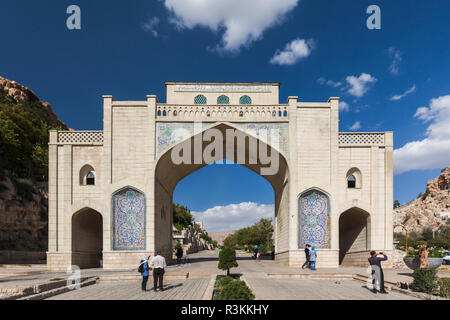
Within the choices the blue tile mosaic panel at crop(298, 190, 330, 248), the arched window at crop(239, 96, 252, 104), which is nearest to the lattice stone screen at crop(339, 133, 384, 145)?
the blue tile mosaic panel at crop(298, 190, 330, 248)

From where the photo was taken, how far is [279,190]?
1828 cm

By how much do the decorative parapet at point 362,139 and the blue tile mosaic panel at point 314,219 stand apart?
9.00ft

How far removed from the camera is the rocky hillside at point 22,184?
68.7 feet

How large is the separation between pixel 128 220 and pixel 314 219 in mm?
8443

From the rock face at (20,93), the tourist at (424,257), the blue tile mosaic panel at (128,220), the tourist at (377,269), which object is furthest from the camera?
the rock face at (20,93)

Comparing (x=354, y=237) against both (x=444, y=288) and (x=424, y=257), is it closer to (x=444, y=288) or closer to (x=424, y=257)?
(x=424, y=257)

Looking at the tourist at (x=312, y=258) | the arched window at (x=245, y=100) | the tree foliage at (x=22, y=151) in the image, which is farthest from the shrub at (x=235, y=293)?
the tree foliage at (x=22, y=151)

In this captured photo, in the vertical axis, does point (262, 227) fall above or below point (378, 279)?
below

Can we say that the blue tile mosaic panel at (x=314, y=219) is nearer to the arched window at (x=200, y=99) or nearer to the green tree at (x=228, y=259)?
the green tree at (x=228, y=259)

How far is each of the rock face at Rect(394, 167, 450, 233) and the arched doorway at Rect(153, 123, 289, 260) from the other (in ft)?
153

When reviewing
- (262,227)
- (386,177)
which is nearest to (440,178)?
(262,227)

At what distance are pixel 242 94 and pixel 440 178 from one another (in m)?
61.3
